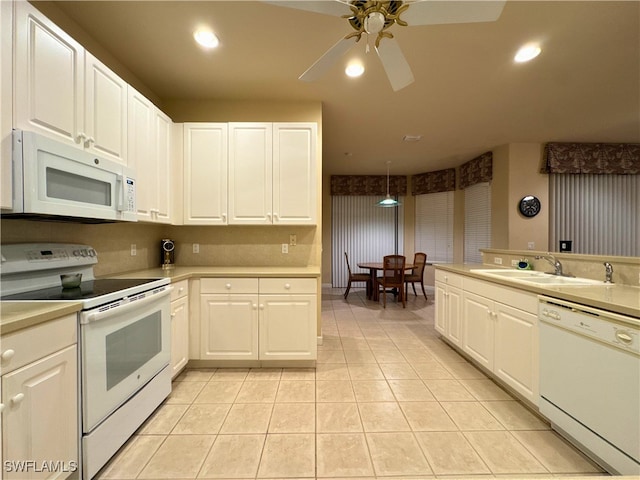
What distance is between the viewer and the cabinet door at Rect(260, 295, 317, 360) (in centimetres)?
235

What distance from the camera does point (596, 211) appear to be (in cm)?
418

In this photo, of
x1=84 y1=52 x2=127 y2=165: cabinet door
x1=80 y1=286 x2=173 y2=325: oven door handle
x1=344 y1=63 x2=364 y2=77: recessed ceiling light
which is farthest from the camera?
x1=344 y1=63 x2=364 y2=77: recessed ceiling light

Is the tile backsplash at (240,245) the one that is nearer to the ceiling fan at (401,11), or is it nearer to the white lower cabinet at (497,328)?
the white lower cabinet at (497,328)

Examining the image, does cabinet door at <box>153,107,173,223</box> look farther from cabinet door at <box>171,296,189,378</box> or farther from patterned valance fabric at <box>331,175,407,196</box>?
patterned valance fabric at <box>331,175,407,196</box>

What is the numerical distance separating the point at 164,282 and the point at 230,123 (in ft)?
5.53

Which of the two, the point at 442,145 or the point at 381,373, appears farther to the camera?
the point at 442,145

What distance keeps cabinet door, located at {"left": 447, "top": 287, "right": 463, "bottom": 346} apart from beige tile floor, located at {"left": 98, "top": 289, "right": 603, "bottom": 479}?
0.24 metres

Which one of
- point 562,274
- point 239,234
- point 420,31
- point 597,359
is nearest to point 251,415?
point 239,234

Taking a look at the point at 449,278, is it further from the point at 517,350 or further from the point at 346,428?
the point at 346,428

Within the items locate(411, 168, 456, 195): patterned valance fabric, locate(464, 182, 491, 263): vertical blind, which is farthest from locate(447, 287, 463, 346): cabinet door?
locate(411, 168, 456, 195): patterned valance fabric

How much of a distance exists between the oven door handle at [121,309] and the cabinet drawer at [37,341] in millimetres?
44

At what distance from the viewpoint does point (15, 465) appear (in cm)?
97

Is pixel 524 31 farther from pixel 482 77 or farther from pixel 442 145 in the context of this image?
pixel 442 145

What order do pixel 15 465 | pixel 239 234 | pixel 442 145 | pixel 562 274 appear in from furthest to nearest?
pixel 442 145, pixel 239 234, pixel 562 274, pixel 15 465
